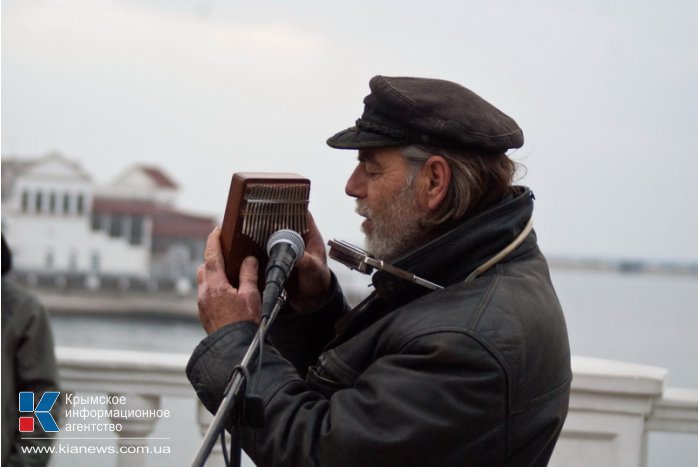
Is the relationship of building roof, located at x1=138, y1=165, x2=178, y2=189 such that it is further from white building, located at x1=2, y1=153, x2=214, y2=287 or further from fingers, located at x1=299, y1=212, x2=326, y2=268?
fingers, located at x1=299, y1=212, x2=326, y2=268

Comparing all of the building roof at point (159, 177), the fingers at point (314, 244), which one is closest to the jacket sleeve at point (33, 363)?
the fingers at point (314, 244)

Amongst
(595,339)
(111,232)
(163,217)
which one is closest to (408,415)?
(595,339)

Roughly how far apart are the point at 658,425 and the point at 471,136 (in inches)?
72.1

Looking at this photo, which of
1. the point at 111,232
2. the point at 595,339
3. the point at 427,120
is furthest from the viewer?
the point at 111,232

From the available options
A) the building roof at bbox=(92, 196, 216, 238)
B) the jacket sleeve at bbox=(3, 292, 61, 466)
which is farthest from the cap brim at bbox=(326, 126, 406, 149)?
the building roof at bbox=(92, 196, 216, 238)

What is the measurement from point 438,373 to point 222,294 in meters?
0.52

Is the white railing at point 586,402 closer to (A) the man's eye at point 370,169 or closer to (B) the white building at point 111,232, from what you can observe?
(A) the man's eye at point 370,169

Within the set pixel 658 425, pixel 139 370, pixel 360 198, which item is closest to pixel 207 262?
pixel 360 198

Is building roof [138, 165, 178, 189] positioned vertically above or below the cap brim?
below

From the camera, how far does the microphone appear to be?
2.06m

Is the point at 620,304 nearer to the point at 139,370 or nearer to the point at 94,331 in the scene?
the point at 94,331

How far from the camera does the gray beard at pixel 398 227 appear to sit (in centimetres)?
224

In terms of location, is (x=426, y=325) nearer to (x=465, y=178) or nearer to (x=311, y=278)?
(x=465, y=178)

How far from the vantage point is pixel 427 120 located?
2176 mm
